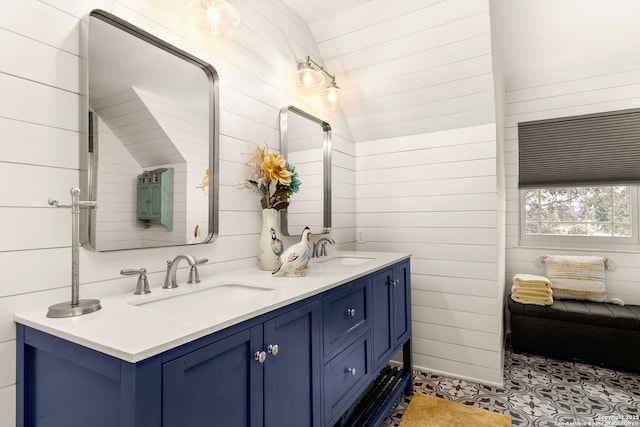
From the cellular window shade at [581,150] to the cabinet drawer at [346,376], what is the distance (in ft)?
8.47

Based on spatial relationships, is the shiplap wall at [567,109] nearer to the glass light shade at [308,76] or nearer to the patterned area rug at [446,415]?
the patterned area rug at [446,415]

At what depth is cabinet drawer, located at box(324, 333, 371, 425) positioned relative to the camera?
1.35 meters

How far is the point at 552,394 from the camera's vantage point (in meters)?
2.20

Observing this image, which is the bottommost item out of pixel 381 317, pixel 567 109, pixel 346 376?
pixel 346 376

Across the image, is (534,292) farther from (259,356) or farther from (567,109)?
(259,356)

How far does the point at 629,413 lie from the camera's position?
6.49 ft

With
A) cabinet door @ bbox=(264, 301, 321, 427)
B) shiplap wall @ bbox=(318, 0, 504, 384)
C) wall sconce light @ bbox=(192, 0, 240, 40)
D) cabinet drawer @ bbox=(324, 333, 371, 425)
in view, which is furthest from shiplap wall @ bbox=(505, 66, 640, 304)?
wall sconce light @ bbox=(192, 0, 240, 40)

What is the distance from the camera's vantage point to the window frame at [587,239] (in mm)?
2918

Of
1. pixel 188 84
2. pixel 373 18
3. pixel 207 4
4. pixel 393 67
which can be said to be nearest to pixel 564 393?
pixel 393 67

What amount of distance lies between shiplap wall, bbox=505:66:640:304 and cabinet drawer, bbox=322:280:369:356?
90.9 inches

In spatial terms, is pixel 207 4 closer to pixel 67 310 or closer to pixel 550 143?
pixel 67 310

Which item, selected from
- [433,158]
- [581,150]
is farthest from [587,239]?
[433,158]

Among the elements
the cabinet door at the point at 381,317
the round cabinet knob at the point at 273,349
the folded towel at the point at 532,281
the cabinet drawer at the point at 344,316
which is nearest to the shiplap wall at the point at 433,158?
the folded towel at the point at 532,281

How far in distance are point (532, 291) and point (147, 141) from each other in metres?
2.96
